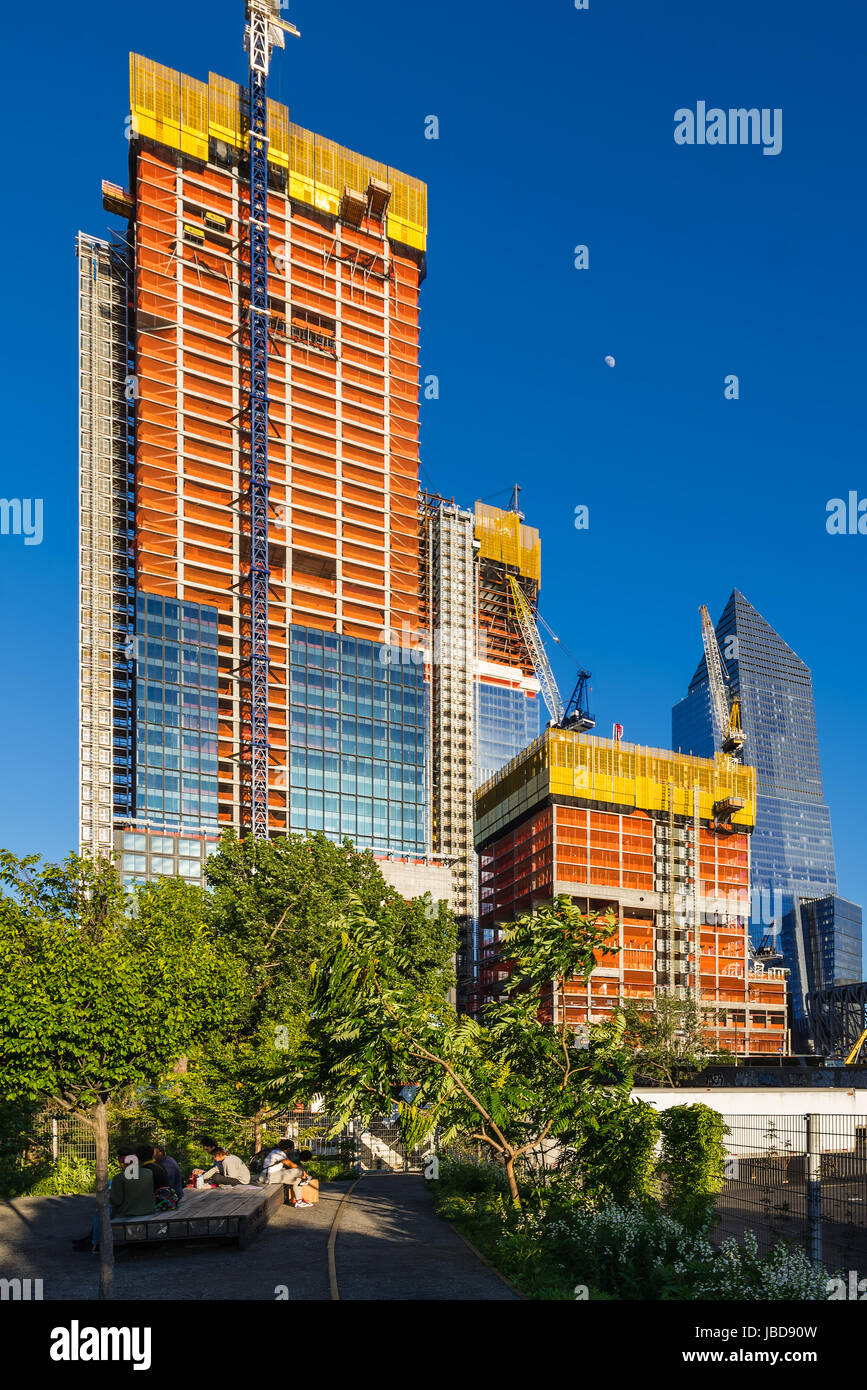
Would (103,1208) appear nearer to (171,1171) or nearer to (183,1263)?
(183,1263)

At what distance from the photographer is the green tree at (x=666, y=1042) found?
5347cm

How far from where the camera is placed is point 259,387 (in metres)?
129

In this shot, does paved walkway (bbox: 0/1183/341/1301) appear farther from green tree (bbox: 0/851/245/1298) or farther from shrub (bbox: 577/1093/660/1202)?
shrub (bbox: 577/1093/660/1202)

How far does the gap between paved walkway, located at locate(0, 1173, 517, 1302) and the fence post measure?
3939mm

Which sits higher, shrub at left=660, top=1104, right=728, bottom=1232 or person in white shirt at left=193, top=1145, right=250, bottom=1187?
shrub at left=660, top=1104, right=728, bottom=1232

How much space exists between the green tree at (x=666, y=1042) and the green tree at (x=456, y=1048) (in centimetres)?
2690

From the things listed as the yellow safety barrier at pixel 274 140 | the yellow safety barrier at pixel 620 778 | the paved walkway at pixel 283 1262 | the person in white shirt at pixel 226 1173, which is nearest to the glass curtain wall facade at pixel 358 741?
the yellow safety barrier at pixel 620 778

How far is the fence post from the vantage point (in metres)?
13.2

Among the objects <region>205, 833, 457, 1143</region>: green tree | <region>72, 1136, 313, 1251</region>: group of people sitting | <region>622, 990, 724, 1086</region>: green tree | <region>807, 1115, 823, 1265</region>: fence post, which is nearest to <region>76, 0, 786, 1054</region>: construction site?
<region>622, 990, 724, 1086</region>: green tree

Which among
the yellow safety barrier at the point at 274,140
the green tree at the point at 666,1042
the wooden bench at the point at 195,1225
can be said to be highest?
the yellow safety barrier at the point at 274,140

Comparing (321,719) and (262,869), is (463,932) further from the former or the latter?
(262,869)

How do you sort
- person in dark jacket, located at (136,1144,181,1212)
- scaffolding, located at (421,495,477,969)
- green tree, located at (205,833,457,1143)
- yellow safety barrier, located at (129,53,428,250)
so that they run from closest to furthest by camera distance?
person in dark jacket, located at (136,1144,181,1212) → green tree, located at (205,833,457,1143) → yellow safety barrier, located at (129,53,428,250) → scaffolding, located at (421,495,477,969)

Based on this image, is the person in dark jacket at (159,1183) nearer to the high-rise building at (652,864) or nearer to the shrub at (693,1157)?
the shrub at (693,1157)
